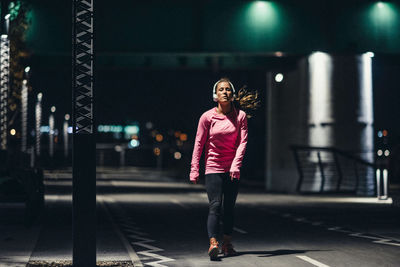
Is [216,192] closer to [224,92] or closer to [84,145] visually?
[224,92]

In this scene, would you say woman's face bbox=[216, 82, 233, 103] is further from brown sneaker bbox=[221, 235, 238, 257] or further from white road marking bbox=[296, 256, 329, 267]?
white road marking bbox=[296, 256, 329, 267]

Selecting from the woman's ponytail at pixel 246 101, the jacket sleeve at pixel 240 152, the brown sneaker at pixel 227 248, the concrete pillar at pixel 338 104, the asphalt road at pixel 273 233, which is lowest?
the asphalt road at pixel 273 233

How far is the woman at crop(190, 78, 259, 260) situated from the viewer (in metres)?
11.3

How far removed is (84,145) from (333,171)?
77.8ft

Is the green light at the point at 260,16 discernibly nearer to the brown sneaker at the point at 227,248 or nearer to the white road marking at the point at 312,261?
the brown sneaker at the point at 227,248

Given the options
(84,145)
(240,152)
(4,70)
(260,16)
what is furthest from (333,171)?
(84,145)

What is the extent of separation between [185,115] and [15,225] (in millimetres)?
123121

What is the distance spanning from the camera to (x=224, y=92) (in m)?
11.4

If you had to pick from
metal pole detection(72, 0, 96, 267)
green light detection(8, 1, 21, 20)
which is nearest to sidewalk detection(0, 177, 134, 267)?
metal pole detection(72, 0, 96, 267)

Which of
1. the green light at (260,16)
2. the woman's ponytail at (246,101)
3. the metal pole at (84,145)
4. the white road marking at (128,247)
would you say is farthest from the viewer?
the green light at (260,16)

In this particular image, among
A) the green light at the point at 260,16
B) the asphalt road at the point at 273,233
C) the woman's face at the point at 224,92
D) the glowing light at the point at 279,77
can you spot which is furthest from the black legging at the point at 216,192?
the glowing light at the point at 279,77

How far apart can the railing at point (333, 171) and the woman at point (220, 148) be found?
20501mm

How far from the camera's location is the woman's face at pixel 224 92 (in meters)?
11.3

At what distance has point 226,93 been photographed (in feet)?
37.2
